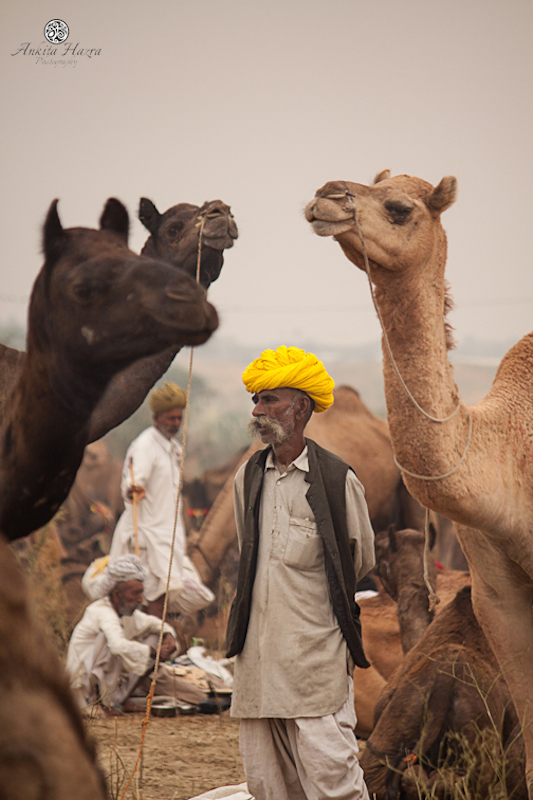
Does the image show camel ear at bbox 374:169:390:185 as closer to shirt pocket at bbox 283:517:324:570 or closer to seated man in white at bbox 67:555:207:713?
shirt pocket at bbox 283:517:324:570

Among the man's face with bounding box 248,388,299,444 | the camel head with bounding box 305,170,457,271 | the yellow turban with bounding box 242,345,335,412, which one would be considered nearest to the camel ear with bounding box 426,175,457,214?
the camel head with bounding box 305,170,457,271

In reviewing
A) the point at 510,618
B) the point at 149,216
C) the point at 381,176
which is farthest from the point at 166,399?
the point at 149,216

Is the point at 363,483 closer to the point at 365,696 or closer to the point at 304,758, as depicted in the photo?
the point at 365,696

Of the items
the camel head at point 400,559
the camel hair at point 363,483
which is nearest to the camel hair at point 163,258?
the camel head at point 400,559

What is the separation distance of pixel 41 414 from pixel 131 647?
3972 millimetres

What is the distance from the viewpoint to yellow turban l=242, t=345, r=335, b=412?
124 inches

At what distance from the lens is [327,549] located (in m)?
2.90

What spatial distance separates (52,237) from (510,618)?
2.50 m

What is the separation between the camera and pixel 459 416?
3.04 m

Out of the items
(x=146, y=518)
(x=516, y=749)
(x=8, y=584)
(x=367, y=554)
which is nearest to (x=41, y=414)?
(x=8, y=584)

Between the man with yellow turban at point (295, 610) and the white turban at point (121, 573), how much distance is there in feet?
8.56

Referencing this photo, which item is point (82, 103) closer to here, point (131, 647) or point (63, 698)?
point (131, 647)

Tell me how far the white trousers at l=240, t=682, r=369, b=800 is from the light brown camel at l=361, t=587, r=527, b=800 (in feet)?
1.78

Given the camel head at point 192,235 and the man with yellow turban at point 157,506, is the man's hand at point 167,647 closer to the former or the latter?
the man with yellow turban at point 157,506
